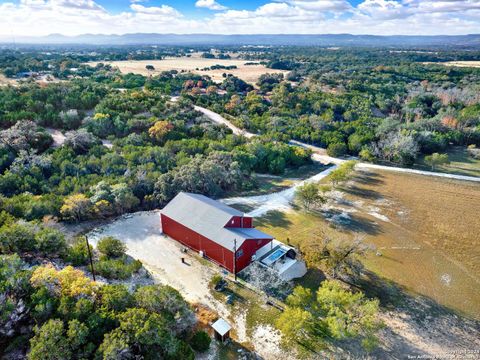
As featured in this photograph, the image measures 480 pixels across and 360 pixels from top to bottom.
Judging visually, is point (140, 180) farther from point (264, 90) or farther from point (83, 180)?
point (264, 90)

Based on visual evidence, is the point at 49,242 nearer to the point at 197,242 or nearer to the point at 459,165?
the point at 197,242

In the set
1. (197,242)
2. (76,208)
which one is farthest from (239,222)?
(76,208)

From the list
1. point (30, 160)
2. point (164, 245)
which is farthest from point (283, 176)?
point (30, 160)

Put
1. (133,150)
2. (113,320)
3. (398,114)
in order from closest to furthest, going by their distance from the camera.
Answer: (113,320) < (133,150) < (398,114)

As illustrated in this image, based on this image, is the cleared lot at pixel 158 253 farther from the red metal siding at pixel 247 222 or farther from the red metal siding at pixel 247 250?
the red metal siding at pixel 247 222

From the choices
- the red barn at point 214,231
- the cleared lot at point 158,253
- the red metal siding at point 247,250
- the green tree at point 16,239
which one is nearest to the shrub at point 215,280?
the cleared lot at point 158,253
